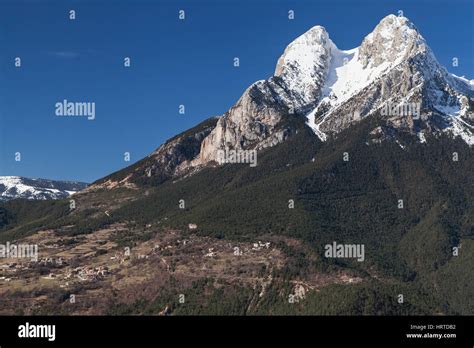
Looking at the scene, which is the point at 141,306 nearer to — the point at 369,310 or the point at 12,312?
the point at 12,312

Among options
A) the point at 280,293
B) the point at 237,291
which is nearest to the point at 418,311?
the point at 280,293

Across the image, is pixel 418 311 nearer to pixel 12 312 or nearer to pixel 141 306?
pixel 141 306
